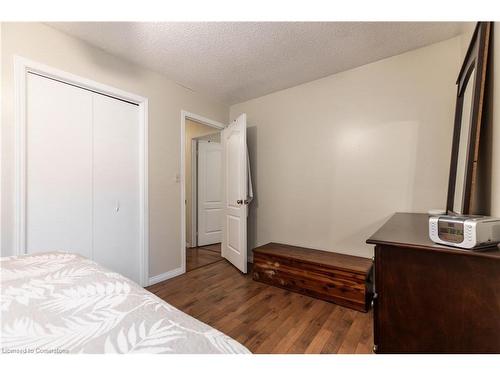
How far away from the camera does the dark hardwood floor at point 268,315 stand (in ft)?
5.08

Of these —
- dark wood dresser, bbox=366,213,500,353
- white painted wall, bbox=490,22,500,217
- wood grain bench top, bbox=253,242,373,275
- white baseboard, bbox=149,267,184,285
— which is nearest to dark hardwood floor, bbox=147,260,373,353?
white baseboard, bbox=149,267,184,285

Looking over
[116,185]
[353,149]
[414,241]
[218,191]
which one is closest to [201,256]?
[218,191]

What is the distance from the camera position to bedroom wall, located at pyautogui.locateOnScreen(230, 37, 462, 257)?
A: 201 centimetres

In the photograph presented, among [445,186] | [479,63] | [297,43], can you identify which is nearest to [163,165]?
[297,43]

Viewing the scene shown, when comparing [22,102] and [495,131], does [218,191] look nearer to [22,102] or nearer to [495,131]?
[22,102]

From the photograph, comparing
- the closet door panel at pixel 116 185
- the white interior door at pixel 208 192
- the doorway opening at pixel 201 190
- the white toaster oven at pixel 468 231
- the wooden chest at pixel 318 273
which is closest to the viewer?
the white toaster oven at pixel 468 231

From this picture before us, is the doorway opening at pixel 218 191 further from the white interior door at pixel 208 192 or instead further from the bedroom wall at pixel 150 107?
the bedroom wall at pixel 150 107

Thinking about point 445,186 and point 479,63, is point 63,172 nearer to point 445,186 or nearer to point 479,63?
point 479,63

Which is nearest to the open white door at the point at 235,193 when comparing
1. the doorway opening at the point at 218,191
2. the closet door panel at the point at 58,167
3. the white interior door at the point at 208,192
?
the doorway opening at the point at 218,191

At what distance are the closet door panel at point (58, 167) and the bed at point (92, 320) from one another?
1.15 metres

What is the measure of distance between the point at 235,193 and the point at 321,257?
1.38 meters

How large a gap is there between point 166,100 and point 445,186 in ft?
9.98
